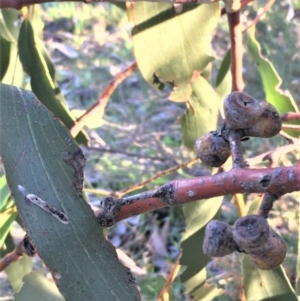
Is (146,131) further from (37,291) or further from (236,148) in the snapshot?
(236,148)

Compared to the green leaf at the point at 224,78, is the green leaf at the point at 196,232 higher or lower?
lower

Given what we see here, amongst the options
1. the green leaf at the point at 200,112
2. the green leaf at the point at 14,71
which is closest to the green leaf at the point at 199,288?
the green leaf at the point at 200,112

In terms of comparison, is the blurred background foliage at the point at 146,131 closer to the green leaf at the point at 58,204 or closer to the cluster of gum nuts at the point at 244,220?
the green leaf at the point at 58,204

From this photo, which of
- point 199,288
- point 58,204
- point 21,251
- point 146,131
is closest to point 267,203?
point 58,204

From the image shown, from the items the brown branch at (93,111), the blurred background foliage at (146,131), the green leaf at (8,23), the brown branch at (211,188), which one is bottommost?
the blurred background foliage at (146,131)

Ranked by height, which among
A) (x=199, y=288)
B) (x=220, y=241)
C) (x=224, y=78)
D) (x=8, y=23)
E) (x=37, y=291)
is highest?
(x=8, y=23)

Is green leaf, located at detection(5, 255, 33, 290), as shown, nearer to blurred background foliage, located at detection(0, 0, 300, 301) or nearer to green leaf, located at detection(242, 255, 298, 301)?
blurred background foliage, located at detection(0, 0, 300, 301)

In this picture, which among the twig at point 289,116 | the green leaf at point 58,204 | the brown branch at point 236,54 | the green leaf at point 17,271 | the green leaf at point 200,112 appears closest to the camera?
the green leaf at point 58,204

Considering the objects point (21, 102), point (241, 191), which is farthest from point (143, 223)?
point (241, 191)
